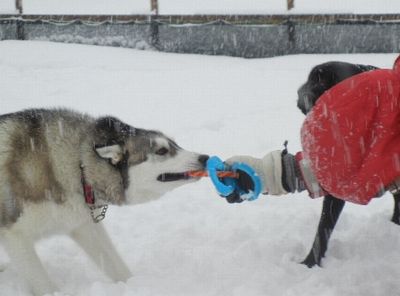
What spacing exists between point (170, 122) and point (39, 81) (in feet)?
9.15

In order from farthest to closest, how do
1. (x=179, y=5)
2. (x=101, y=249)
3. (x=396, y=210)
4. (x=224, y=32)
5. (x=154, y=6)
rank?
(x=179, y=5), (x=154, y=6), (x=224, y=32), (x=396, y=210), (x=101, y=249)

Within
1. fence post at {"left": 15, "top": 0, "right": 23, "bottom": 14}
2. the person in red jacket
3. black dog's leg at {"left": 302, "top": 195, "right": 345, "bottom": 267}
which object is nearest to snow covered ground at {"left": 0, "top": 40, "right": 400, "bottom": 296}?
black dog's leg at {"left": 302, "top": 195, "right": 345, "bottom": 267}

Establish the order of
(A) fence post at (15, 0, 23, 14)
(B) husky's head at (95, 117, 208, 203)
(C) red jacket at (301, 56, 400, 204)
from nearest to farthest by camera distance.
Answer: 1. (C) red jacket at (301, 56, 400, 204)
2. (B) husky's head at (95, 117, 208, 203)
3. (A) fence post at (15, 0, 23, 14)

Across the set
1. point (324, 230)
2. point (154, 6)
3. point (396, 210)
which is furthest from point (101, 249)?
point (154, 6)

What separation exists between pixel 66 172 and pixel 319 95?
1817 millimetres

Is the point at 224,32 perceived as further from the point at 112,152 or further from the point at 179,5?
the point at 112,152

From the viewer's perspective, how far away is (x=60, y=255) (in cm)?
368

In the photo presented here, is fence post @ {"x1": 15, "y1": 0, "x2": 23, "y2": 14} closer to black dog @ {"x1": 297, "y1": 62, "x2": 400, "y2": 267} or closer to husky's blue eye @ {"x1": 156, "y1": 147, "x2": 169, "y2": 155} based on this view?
black dog @ {"x1": 297, "y1": 62, "x2": 400, "y2": 267}

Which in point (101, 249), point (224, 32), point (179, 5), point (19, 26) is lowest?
point (101, 249)

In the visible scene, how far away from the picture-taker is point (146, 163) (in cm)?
311

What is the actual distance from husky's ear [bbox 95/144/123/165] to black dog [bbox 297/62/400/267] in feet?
4.42

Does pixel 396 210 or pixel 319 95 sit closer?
pixel 319 95

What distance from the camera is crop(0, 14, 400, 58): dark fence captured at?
366 inches

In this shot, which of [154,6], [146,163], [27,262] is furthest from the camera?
[154,6]
